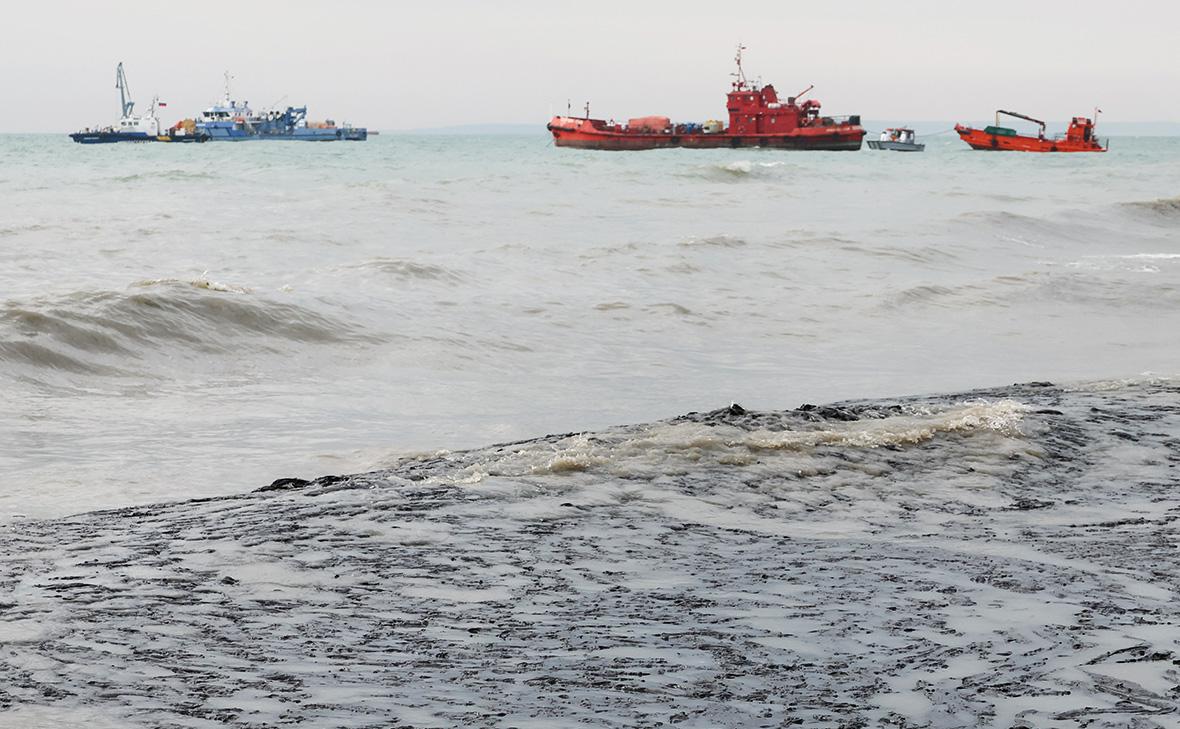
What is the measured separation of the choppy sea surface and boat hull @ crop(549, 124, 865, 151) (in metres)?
51.8

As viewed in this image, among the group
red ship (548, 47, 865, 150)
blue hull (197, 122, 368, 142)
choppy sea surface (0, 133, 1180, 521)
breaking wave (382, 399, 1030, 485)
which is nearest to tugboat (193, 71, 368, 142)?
blue hull (197, 122, 368, 142)

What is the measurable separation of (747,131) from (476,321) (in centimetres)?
7328

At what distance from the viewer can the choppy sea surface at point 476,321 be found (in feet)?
27.6

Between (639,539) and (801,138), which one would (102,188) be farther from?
(801,138)

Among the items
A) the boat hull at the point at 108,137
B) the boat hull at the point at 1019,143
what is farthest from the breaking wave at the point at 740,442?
the boat hull at the point at 108,137

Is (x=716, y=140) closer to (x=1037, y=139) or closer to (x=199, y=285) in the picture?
(x=1037, y=139)

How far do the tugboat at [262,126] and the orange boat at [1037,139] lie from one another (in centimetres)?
5861

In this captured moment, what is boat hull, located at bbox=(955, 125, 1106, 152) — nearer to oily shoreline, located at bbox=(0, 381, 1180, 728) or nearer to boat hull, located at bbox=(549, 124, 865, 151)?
boat hull, located at bbox=(549, 124, 865, 151)

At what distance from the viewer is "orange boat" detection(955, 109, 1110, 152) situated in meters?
85.1

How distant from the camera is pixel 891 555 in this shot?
4566 millimetres

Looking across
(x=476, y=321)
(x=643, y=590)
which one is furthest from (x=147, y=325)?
(x=643, y=590)

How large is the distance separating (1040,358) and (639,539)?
8353mm

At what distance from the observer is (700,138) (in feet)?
281

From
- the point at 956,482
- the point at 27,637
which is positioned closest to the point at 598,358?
the point at 956,482
